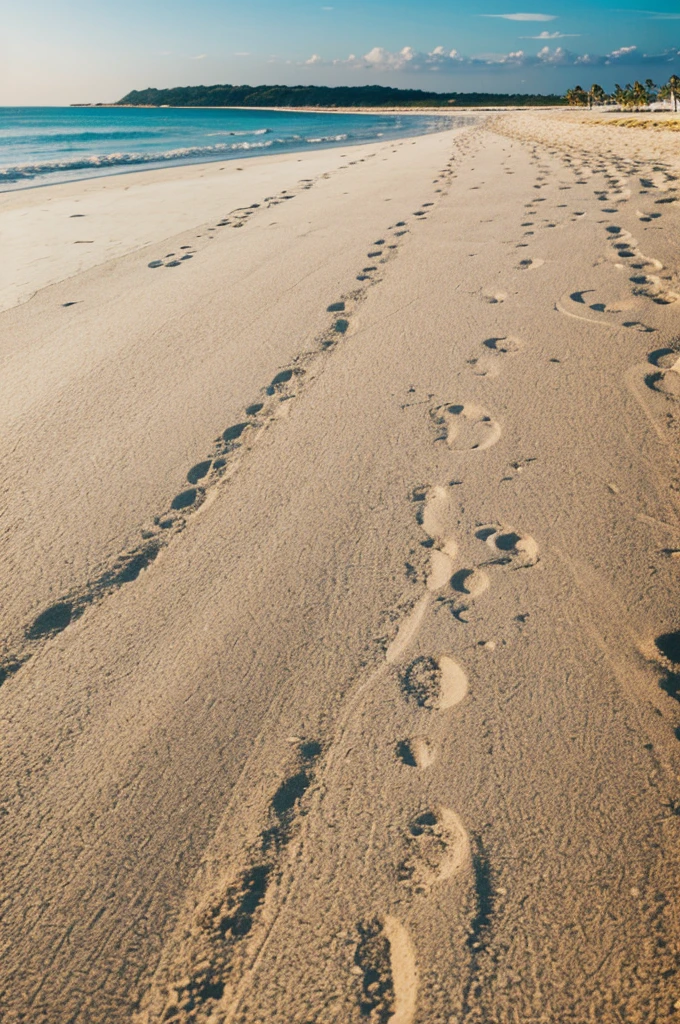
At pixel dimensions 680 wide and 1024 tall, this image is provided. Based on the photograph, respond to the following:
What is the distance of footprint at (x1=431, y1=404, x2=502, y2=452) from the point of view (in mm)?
2098

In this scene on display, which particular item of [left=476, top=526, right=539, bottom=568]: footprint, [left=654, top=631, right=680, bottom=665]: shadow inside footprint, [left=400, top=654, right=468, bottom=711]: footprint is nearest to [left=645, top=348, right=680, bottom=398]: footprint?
[left=476, top=526, right=539, bottom=568]: footprint

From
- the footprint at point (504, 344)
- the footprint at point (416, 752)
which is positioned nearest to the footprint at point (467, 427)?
the footprint at point (504, 344)

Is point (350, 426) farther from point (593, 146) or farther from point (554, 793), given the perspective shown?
point (593, 146)

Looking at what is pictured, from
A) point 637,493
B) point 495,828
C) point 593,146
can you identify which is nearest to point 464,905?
point 495,828

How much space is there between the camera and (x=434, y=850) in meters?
1.05

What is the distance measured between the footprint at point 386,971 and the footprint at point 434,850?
8 cm

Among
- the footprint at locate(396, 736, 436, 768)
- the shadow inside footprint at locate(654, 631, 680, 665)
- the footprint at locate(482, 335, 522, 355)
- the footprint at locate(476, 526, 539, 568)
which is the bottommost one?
the footprint at locate(396, 736, 436, 768)

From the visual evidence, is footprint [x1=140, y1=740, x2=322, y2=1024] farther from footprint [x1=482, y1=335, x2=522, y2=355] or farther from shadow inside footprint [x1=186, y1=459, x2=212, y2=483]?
footprint [x1=482, y1=335, x2=522, y2=355]

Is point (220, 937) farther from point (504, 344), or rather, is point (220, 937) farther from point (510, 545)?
point (504, 344)

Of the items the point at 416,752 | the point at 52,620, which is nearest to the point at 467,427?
the point at 416,752

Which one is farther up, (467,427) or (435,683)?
(467,427)

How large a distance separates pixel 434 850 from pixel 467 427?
4.84 ft

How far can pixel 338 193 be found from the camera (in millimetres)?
6336

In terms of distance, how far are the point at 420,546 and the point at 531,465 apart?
540mm
